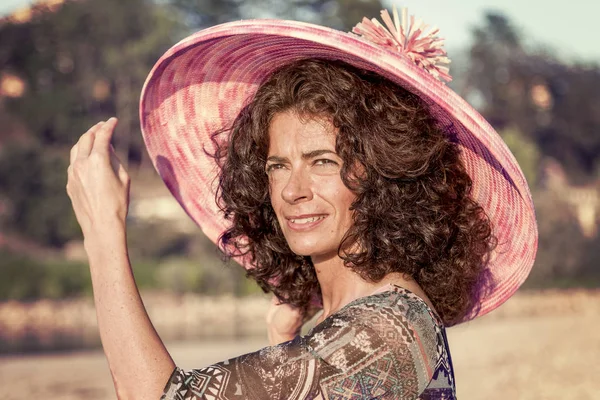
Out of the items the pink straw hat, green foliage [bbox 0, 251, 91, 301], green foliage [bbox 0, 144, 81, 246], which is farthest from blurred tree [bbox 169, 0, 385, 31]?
the pink straw hat

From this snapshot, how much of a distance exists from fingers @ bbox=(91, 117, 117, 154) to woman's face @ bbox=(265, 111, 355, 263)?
393mm

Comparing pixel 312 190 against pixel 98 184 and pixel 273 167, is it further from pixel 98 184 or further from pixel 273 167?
pixel 98 184

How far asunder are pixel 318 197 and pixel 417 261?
0.86ft

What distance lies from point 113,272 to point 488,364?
15337mm

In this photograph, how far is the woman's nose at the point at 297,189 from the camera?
6.11ft

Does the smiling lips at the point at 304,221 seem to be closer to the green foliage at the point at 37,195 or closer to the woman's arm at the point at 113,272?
the woman's arm at the point at 113,272

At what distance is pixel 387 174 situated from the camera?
1.89 meters

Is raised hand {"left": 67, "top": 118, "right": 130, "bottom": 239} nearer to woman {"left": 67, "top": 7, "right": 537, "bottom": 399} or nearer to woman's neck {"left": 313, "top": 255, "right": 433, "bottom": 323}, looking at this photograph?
woman {"left": 67, "top": 7, "right": 537, "bottom": 399}

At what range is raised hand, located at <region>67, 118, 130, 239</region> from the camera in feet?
5.40

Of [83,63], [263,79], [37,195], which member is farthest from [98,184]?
[83,63]

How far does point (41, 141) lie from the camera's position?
3938 cm

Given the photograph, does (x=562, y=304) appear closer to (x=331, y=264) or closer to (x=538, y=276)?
(x=538, y=276)

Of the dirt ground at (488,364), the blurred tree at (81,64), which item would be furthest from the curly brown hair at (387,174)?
the blurred tree at (81,64)

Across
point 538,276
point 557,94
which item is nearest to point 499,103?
point 557,94
